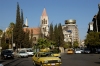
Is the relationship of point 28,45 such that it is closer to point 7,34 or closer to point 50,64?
point 7,34

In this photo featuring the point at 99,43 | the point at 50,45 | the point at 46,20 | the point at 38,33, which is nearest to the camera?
the point at 50,45

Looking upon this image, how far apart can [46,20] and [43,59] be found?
420 ft

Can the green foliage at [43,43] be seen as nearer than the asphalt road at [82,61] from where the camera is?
No

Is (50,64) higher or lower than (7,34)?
lower

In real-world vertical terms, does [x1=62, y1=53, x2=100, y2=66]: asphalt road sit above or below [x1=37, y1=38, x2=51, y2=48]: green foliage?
below

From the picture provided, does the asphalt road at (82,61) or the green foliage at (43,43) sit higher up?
the green foliage at (43,43)

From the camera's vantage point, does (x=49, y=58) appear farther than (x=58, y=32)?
No

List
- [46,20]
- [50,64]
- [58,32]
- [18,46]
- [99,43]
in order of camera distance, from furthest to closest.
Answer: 1. [46,20]
2. [58,32]
3. [18,46]
4. [99,43]
5. [50,64]

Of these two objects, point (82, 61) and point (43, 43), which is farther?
point (43, 43)

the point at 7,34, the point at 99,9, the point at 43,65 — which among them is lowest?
the point at 43,65

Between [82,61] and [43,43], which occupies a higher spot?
[43,43]

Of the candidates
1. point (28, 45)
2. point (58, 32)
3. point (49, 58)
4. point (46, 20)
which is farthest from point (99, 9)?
point (49, 58)

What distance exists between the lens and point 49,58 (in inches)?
704

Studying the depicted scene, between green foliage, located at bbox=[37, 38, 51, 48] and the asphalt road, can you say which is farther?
green foliage, located at bbox=[37, 38, 51, 48]
